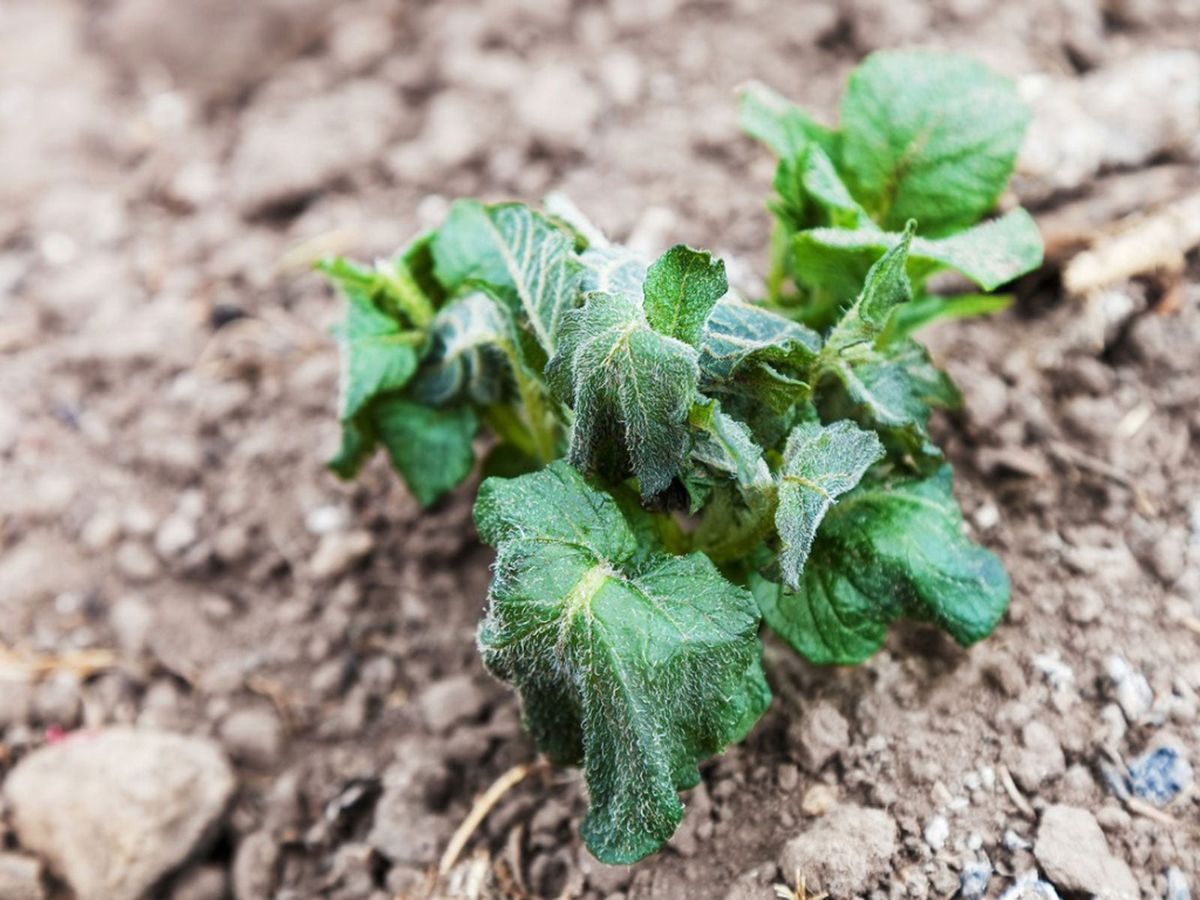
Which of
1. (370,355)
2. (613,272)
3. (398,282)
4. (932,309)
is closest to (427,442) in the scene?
(370,355)

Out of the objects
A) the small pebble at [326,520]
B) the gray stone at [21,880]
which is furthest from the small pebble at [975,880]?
the gray stone at [21,880]

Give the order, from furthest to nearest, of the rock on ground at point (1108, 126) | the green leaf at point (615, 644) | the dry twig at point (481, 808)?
the rock on ground at point (1108, 126), the dry twig at point (481, 808), the green leaf at point (615, 644)

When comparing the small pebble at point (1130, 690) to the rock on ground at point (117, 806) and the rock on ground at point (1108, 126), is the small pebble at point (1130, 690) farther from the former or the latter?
the rock on ground at point (117, 806)

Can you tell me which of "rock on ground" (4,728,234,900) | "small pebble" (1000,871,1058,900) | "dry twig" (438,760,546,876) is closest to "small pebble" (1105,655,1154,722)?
"small pebble" (1000,871,1058,900)

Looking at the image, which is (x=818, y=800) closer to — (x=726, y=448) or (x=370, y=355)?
(x=726, y=448)

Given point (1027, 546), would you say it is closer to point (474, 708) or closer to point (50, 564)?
point (474, 708)

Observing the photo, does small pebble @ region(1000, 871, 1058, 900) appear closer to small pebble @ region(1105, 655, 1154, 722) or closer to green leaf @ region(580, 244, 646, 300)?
small pebble @ region(1105, 655, 1154, 722)

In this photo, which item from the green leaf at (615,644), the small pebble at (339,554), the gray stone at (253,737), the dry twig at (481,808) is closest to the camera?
the green leaf at (615,644)
